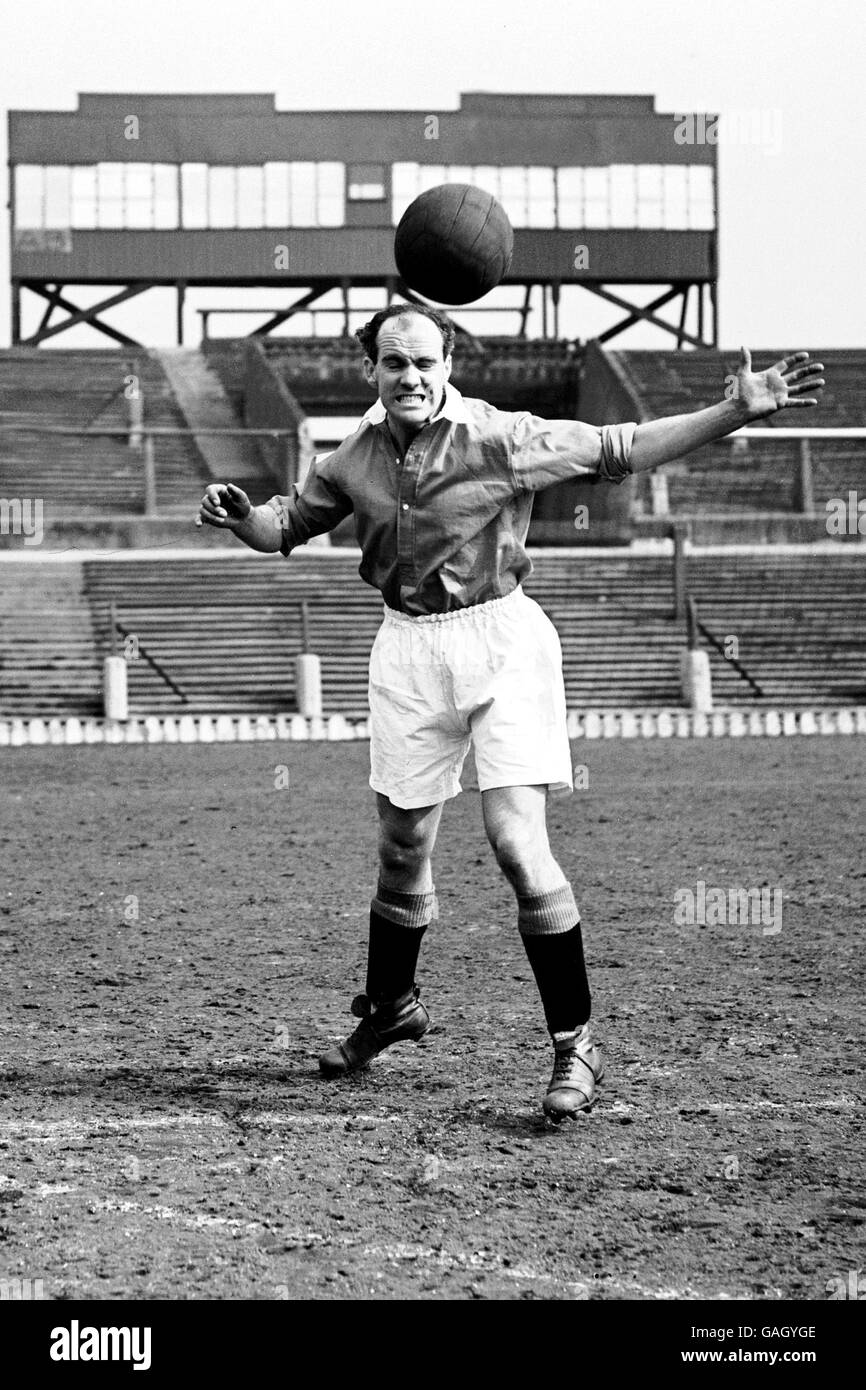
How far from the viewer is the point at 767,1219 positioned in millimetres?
3580

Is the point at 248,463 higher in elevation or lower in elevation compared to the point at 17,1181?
higher

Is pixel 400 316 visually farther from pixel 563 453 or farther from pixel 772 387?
pixel 772 387

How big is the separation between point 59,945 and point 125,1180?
11.1ft

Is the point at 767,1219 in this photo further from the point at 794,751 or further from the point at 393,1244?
the point at 794,751

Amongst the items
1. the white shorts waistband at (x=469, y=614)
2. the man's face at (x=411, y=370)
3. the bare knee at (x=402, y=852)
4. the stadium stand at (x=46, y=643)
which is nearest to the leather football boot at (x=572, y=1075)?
the bare knee at (x=402, y=852)

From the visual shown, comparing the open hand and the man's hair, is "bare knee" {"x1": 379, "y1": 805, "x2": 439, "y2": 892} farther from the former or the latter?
the open hand

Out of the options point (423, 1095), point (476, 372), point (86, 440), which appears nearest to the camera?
point (423, 1095)

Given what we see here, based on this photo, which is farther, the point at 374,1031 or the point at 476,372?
the point at 476,372

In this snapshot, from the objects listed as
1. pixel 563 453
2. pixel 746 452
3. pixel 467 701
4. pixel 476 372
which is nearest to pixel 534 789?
pixel 467 701

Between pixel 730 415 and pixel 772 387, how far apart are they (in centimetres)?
17

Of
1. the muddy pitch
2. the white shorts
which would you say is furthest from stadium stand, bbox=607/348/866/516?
the white shorts

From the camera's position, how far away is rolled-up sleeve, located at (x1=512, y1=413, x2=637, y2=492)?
174 inches

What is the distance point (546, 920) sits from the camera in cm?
452
